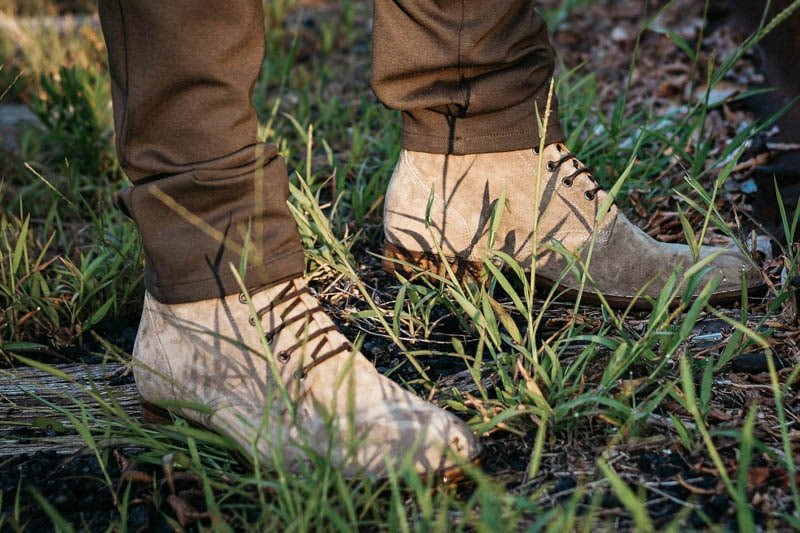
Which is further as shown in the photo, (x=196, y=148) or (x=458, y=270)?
(x=458, y=270)

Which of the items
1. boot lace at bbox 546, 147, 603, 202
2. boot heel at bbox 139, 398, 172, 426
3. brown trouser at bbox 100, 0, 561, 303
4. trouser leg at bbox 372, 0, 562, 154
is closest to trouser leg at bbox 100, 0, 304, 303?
brown trouser at bbox 100, 0, 561, 303

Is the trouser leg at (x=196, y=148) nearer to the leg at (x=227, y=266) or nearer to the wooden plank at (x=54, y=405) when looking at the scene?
the leg at (x=227, y=266)

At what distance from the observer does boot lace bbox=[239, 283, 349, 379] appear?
4.27 feet

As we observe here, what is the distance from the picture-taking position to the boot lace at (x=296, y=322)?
1.30 m

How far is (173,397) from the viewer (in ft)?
4.55

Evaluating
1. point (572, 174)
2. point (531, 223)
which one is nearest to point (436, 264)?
point (531, 223)

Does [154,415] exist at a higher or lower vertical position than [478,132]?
lower

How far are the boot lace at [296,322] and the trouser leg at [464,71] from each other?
541mm

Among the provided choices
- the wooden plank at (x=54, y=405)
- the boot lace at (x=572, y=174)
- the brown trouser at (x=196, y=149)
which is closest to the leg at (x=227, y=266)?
the brown trouser at (x=196, y=149)

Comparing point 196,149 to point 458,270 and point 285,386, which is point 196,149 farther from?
point 458,270

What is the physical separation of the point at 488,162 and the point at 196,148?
0.70 meters

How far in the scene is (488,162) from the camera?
1722 mm

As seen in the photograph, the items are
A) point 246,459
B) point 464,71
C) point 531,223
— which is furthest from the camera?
point 531,223

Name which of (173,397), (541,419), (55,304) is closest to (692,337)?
(541,419)
